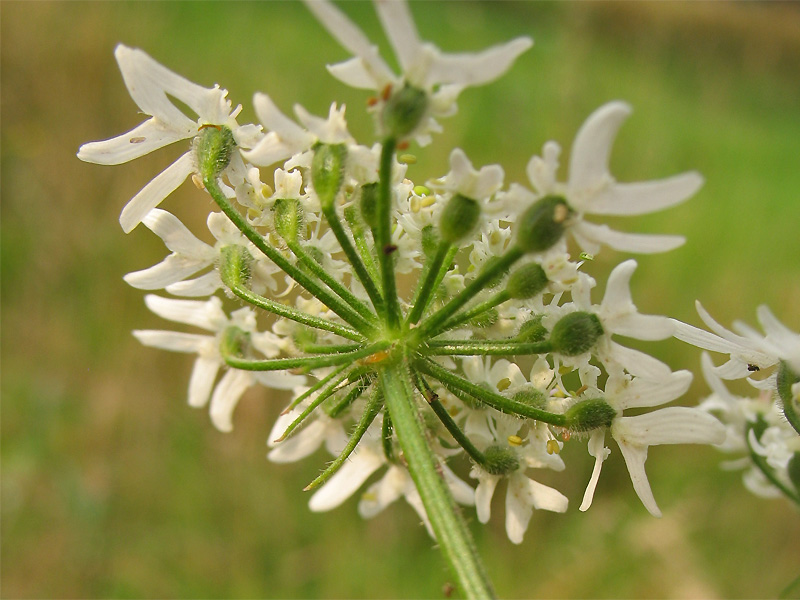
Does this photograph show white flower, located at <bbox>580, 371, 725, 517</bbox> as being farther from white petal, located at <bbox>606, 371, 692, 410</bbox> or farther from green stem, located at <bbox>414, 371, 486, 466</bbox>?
green stem, located at <bbox>414, 371, 486, 466</bbox>

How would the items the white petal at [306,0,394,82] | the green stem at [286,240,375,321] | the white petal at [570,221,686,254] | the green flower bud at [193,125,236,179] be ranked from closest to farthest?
1. the white petal at [306,0,394,82]
2. the white petal at [570,221,686,254]
3. the green stem at [286,240,375,321]
4. the green flower bud at [193,125,236,179]

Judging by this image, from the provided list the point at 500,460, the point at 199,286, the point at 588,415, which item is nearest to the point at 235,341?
the point at 199,286

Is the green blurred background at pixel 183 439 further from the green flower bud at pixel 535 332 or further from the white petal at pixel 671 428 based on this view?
the green flower bud at pixel 535 332

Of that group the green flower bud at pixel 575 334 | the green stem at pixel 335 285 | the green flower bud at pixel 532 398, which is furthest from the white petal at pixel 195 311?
the green flower bud at pixel 575 334

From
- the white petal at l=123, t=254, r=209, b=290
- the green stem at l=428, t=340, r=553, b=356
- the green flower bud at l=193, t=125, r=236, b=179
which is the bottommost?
the green stem at l=428, t=340, r=553, b=356

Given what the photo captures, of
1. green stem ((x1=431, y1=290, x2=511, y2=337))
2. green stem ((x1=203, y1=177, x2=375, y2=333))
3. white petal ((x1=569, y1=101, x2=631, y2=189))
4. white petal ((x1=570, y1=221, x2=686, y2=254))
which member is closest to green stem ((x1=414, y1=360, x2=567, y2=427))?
green stem ((x1=431, y1=290, x2=511, y2=337))

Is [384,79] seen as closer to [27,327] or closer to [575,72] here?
[575,72]
